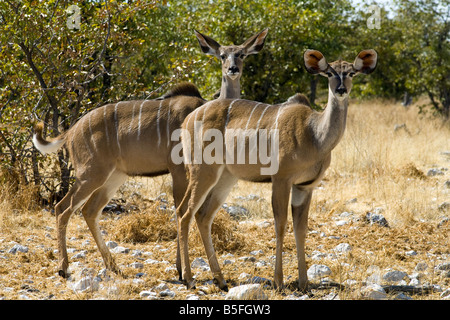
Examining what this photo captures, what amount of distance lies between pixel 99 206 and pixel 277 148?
5.41 ft

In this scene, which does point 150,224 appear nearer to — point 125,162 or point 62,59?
point 125,162

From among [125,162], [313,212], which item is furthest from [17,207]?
[313,212]

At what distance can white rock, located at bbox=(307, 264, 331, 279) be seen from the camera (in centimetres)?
483

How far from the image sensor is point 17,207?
6633 mm

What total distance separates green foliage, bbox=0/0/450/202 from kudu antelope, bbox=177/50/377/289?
223 centimetres

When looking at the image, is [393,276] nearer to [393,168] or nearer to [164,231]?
[164,231]

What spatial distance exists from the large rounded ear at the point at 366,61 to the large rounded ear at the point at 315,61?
0.22 meters

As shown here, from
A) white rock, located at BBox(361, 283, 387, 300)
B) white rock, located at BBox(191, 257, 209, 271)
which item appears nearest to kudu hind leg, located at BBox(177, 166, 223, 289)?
white rock, located at BBox(191, 257, 209, 271)

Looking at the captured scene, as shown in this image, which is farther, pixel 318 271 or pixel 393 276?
pixel 318 271

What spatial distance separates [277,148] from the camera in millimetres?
4500

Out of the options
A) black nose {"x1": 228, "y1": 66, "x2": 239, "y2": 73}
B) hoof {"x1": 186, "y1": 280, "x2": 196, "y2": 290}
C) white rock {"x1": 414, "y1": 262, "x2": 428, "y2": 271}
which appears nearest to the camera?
hoof {"x1": 186, "y1": 280, "x2": 196, "y2": 290}

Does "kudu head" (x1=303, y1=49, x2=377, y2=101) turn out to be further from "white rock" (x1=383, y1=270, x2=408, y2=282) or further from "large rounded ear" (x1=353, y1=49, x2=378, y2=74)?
"white rock" (x1=383, y1=270, x2=408, y2=282)

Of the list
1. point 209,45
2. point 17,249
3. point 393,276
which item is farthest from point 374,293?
point 209,45
